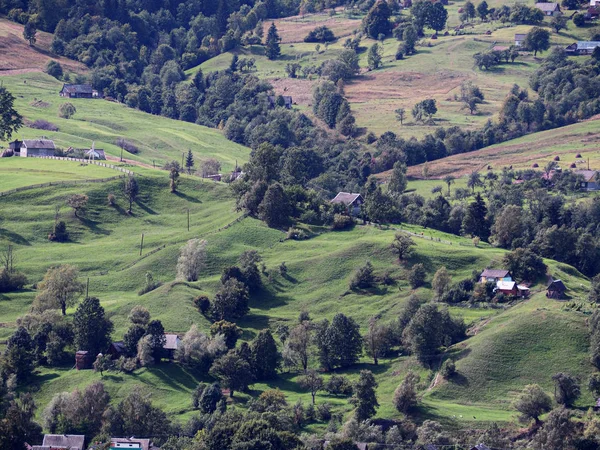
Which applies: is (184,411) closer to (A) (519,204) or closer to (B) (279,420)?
(B) (279,420)

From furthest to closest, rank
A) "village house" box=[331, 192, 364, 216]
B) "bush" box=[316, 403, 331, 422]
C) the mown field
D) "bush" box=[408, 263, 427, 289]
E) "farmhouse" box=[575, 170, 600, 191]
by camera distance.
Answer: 1. "farmhouse" box=[575, 170, 600, 191]
2. "village house" box=[331, 192, 364, 216]
3. "bush" box=[408, 263, 427, 289]
4. the mown field
5. "bush" box=[316, 403, 331, 422]

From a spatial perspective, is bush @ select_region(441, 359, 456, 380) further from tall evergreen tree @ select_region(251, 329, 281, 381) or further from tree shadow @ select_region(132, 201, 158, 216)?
tree shadow @ select_region(132, 201, 158, 216)

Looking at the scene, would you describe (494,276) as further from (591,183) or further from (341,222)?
(591,183)

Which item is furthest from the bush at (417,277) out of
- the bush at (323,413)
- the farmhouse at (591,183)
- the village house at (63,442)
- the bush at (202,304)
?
the farmhouse at (591,183)

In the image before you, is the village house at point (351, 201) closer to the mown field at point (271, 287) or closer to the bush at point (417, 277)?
the mown field at point (271, 287)

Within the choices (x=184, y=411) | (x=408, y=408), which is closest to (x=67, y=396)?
(x=184, y=411)

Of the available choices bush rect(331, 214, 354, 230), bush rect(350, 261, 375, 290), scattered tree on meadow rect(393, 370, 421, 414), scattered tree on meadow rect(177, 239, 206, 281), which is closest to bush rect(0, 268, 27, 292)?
scattered tree on meadow rect(177, 239, 206, 281)
